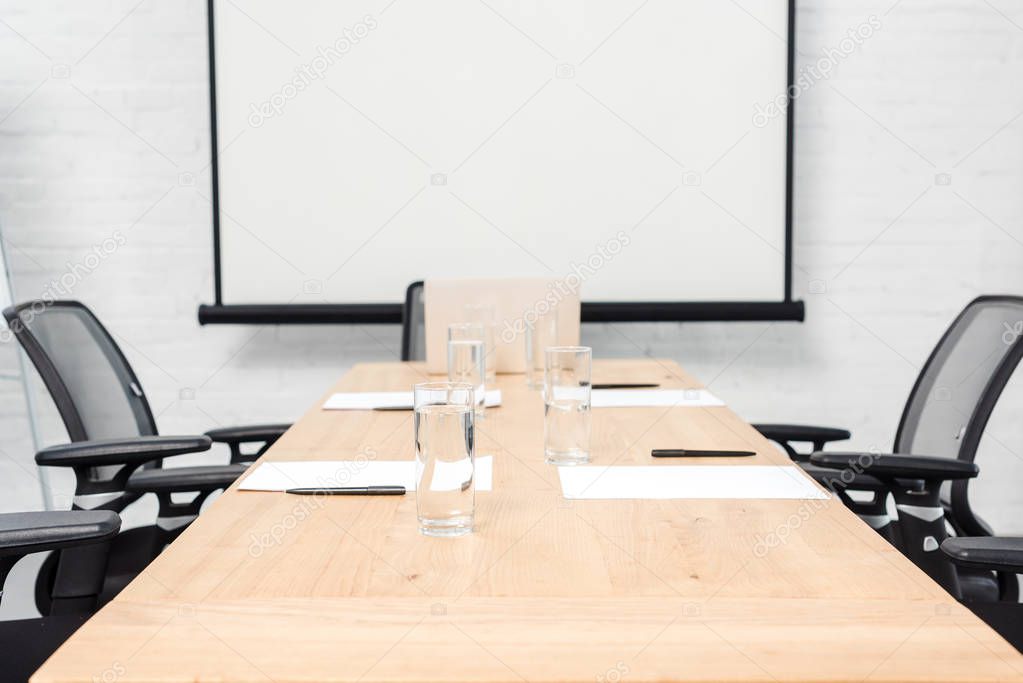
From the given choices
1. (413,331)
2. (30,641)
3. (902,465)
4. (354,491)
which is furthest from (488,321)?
(30,641)

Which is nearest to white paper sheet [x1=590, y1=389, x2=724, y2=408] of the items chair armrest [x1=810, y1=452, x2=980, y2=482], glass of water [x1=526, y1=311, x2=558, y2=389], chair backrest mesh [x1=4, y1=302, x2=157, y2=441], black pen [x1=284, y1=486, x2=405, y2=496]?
glass of water [x1=526, y1=311, x2=558, y2=389]

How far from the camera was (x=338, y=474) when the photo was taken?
1.16 meters

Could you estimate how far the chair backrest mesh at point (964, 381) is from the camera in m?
1.53

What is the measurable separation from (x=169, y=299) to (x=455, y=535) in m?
2.41

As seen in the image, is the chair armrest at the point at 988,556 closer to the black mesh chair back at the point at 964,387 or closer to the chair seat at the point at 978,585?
the chair seat at the point at 978,585

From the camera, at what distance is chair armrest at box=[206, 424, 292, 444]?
74.0 inches

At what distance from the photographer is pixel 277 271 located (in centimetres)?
298

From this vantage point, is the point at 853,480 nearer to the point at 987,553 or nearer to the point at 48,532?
the point at 987,553

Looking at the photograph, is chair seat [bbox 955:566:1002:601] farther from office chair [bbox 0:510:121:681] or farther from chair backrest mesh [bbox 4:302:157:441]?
chair backrest mesh [bbox 4:302:157:441]

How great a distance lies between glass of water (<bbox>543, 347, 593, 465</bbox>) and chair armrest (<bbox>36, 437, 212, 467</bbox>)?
0.65 metres

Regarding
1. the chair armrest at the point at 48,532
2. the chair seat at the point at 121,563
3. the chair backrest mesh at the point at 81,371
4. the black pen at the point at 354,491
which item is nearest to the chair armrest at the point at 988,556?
the black pen at the point at 354,491

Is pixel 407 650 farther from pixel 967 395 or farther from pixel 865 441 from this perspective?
pixel 865 441

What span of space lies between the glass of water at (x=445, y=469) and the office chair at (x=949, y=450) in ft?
2.48

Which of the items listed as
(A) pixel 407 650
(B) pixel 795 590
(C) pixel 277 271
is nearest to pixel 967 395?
(B) pixel 795 590
